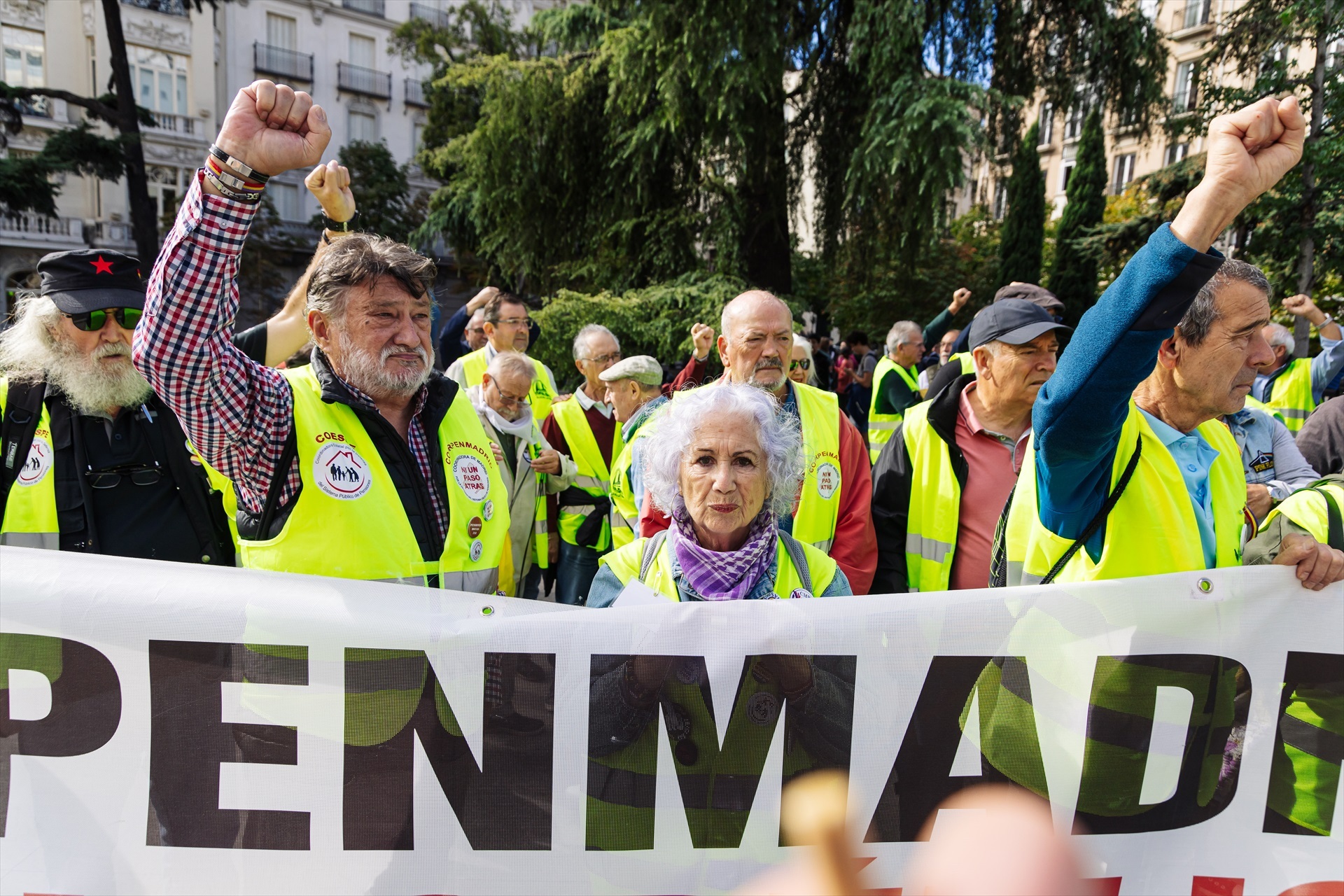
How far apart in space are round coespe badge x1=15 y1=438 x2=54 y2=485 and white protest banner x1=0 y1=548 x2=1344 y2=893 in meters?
0.72

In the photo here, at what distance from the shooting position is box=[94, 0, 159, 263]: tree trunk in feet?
56.2

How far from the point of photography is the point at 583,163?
49.1ft

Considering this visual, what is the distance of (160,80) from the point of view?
102 feet

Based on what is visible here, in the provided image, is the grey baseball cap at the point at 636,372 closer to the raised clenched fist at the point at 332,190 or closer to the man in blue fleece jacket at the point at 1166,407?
the raised clenched fist at the point at 332,190

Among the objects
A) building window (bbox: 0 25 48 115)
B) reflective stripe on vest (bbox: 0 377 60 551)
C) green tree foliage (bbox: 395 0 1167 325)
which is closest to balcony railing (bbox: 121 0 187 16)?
building window (bbox: 0 25 48 115)

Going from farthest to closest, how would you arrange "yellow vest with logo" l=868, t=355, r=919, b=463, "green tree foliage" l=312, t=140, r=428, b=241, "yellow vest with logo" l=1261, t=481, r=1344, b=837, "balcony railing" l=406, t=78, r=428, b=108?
"balcony railing" l=406, t=78, r=428, b=108, "green tree foliage" l=312, t=140, r=428, b=241, "yellow vest with logo" l=868, t=355, r=919, b=463, "yellow vest with logo" l=1261, t=481, r=1344, b=837

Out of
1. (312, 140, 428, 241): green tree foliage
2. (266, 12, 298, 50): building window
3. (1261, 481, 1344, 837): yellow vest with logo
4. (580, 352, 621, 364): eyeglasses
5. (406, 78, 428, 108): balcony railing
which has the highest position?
(266, 12, 298, 50): building window

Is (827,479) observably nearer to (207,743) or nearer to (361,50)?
(207,743)

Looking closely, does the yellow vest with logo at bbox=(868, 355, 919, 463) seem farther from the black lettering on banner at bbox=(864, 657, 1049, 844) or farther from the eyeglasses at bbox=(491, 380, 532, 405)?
the black lettering on banner at bbox=(864, 657, 1049, 844)

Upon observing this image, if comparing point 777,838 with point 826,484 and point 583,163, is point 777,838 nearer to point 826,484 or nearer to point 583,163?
point 826,484

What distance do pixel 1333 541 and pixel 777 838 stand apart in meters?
1.64

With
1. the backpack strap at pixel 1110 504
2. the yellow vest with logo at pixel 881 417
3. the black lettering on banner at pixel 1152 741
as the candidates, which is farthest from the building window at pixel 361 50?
the black lettering on banner at pixel 1152 741

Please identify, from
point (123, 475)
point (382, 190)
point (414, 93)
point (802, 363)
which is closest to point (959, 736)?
point (123, 475)

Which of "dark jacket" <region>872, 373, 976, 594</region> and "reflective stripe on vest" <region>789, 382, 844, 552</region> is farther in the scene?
"reflective stripe on vest" <region>789, 382, 844, 552</region>
